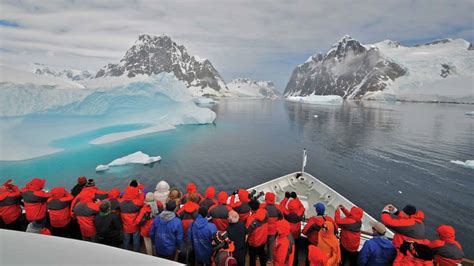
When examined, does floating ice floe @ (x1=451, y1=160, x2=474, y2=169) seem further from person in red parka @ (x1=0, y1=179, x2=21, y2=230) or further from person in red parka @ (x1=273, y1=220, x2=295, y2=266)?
person in red parka @ (x1=0, y1=179, x2=21, y2=230)

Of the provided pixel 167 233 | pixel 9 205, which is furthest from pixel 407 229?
pixel 9 205

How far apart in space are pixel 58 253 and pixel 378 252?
15.7ft

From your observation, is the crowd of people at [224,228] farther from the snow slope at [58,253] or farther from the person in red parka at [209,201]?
the snow slope at [58,253]

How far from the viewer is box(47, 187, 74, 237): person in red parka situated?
5305mm

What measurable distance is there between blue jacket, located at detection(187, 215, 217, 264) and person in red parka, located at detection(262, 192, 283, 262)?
131cm

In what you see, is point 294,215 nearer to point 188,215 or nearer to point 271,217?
point 271,217

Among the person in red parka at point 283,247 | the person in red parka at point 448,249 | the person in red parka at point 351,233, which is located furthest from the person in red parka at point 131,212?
the person in red parka at point 448,249

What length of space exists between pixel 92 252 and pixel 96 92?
26.8m

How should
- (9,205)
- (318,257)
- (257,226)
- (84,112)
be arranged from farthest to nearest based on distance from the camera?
(84,112)
(9,205)
(257,226)
(318,257)

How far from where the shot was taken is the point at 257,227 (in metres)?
4.86

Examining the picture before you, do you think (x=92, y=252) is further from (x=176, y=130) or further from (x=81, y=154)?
(x=176, y=130)

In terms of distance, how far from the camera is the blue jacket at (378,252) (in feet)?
14.2

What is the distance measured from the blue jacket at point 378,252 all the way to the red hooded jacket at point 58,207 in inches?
240

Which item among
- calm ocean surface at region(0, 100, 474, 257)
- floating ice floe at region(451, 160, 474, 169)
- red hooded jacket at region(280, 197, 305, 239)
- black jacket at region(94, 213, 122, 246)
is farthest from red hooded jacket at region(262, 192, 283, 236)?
floating ice floe at region(451, 160, 474, 169)
